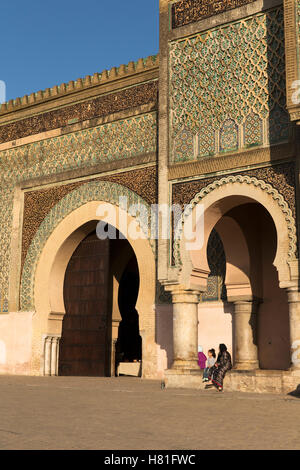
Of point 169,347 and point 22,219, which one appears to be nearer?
point 169,347

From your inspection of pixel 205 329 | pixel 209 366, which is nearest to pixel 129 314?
pixel 205 329

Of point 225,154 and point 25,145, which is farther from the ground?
point 25,145

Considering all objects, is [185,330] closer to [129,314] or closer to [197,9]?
[197,9]

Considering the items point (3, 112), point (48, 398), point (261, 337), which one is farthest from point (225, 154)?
point (3, 112)

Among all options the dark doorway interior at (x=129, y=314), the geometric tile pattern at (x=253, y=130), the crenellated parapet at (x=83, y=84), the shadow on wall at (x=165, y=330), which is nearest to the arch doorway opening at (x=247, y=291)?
the shadow on wall at (x=165, y=330)

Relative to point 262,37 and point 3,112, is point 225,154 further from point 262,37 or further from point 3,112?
point 3,112

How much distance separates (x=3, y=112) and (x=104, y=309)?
13.3ft

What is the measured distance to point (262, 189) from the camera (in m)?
6.51

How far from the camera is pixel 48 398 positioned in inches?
209

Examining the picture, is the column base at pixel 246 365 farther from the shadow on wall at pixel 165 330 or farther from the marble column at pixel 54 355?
the marble column at pixel 54 355

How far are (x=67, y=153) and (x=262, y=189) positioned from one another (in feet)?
13.1

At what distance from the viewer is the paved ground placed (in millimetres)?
2930

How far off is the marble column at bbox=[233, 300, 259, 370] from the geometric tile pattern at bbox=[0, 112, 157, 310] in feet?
8.38

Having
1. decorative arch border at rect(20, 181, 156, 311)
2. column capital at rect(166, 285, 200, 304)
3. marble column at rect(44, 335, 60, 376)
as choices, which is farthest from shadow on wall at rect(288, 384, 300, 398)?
marble column at rect(44, 335, 60, 376)
